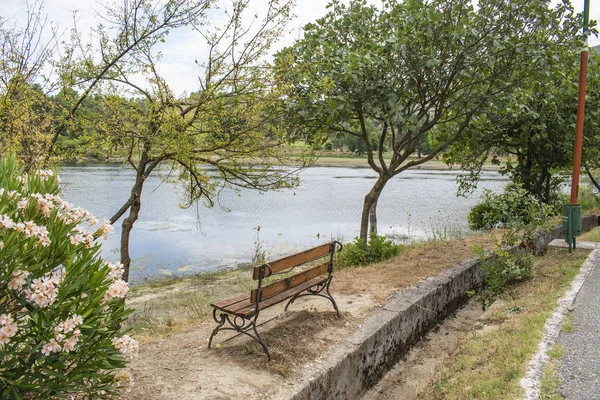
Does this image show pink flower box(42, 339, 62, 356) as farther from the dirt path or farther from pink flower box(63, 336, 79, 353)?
the dirt path

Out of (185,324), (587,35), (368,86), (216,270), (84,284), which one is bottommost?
(216,270)

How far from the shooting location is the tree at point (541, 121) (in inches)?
298

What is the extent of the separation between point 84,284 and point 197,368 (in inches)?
65.7

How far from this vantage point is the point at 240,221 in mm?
18062

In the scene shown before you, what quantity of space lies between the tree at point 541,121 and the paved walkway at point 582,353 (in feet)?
8.74

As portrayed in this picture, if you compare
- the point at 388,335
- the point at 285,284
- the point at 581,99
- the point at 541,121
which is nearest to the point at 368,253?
the point at 388,335

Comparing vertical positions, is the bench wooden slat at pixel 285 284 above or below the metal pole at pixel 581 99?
below

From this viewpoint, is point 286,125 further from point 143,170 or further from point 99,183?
point 99,183

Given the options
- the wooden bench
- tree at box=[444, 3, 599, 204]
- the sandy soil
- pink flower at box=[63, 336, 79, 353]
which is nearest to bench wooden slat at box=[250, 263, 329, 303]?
the wooden bench

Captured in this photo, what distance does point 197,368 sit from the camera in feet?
12.2

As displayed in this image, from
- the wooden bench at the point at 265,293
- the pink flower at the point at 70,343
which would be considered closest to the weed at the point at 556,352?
the wooden bench at the point at 265,293

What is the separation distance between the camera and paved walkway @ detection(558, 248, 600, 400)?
11.3ft

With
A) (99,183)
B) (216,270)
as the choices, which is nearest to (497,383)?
(216,270)

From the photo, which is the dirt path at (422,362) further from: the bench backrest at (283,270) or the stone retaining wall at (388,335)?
the bench backrest at (283,270)
